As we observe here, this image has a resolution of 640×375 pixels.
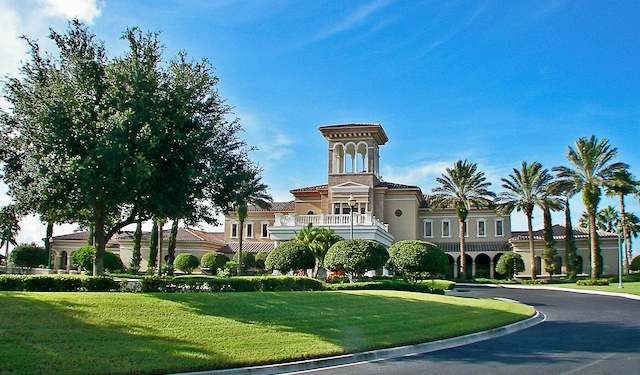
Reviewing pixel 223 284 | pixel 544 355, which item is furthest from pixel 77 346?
pixel 544 355

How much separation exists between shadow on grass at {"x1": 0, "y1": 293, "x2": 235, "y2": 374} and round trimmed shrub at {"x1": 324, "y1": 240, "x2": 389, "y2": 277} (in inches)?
723

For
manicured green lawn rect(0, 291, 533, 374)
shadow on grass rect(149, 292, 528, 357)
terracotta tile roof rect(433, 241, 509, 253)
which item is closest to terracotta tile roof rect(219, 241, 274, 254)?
terracotta tile roof rect(433, 241, 509, 253)

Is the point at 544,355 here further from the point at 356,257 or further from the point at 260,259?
the point at 260,259

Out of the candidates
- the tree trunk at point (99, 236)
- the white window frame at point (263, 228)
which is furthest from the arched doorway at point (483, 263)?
the tree trunk at point (99, 236)

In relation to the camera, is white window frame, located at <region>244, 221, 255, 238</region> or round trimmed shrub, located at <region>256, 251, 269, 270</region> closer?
round trimmed shrub, located at <region>256, 251, 269, 270</region>

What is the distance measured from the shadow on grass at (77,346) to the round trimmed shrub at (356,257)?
1837 cm

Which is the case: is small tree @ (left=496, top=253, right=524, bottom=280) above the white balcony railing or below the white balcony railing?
below

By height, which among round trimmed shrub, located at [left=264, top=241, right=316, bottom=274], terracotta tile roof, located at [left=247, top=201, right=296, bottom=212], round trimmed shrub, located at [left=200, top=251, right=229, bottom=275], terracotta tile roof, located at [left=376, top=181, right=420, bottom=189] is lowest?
round trimmed shrub, located at [left=200, top=251, right=229, bottom=275]

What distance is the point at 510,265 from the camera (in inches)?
2250

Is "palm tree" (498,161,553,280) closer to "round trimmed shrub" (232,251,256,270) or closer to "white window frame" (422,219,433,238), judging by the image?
"white window frame" (422,219,433,238)

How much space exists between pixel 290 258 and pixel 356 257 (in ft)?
12.2

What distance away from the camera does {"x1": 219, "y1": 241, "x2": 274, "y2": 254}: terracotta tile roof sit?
6638cm

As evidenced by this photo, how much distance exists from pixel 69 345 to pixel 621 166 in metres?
52.6

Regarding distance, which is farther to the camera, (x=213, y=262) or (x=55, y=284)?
(x=213, y=262)
